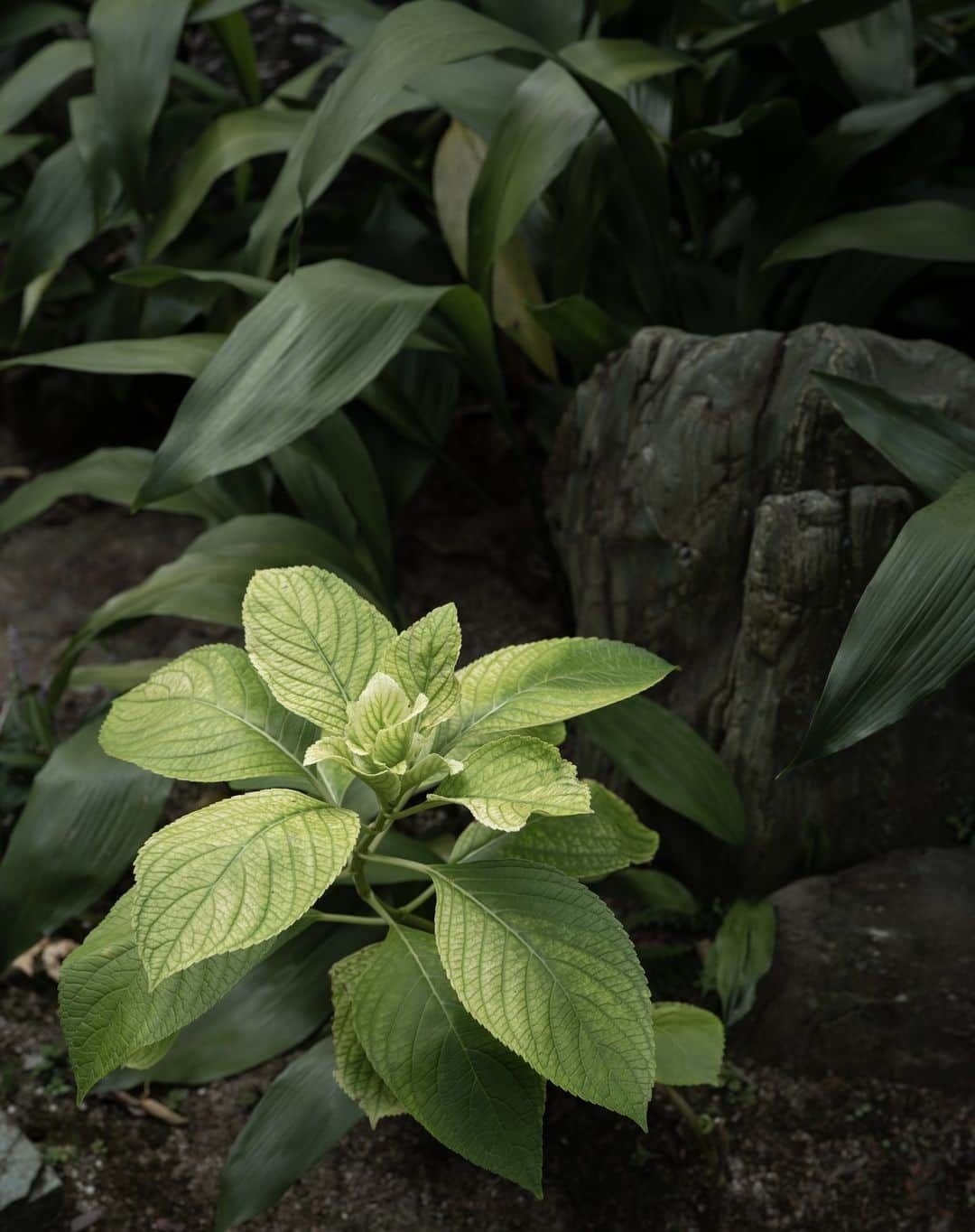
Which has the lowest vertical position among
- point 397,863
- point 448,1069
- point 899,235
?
point 448,1069

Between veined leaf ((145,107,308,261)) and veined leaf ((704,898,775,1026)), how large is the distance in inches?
57.0

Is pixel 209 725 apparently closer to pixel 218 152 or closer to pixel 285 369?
pixel 285 369

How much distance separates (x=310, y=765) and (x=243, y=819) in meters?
0.16

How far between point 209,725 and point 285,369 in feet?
2.13

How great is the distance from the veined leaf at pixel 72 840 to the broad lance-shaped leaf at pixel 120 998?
1.68ft

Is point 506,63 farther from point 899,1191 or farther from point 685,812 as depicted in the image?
point 899,1191

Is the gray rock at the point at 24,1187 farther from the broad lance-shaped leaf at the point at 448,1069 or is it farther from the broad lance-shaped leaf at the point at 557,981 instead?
the broad lance-shaped leaf at the point at 557,981

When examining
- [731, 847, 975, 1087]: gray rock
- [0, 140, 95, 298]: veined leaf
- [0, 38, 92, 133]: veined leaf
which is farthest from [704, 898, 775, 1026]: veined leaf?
[0, 38, 92, 133]: veined leaf

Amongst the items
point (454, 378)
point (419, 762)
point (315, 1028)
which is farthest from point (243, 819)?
point (454, 378)

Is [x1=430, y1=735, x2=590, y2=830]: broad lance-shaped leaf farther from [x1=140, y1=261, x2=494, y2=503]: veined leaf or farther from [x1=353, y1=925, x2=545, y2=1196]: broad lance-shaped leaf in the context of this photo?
[x1=140, y1=261, x2=494, y2=503]: veined leaf

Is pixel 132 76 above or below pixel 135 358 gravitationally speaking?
above

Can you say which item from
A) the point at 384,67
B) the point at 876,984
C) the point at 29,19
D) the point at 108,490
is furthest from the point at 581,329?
the point at 29,19

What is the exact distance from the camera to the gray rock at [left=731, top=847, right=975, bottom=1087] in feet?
4.52

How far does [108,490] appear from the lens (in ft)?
5.75
